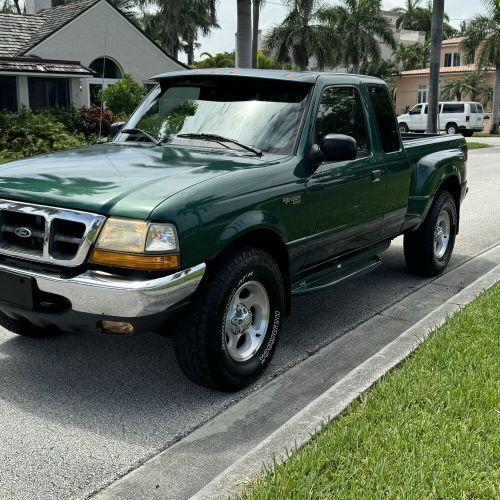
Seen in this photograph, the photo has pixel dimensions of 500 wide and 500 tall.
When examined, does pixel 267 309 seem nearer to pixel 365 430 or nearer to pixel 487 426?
pixel 365 430

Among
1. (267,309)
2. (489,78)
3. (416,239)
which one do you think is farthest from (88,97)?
(489,78)

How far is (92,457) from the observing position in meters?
3.34

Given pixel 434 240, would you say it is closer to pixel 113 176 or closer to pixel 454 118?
pixel 113 176

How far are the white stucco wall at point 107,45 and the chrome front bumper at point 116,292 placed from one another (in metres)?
25.2

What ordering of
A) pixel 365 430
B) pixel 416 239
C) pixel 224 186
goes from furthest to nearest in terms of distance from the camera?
pixel 416 239, pixel 224 186, pixel 365 430

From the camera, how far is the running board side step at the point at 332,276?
184 inches

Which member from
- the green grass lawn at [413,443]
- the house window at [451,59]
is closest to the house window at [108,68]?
the green grass lawn at [413,443]

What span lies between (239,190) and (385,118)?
240cm

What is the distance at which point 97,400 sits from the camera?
13.0ft

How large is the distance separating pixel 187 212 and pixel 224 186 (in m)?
0.37

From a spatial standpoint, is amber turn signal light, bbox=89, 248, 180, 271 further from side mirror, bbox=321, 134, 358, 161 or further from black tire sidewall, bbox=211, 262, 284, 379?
side mirror, bbox=321, 134, 358, 161

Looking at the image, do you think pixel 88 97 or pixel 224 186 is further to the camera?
pixel 88 97

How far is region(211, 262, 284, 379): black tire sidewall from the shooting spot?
3.78m

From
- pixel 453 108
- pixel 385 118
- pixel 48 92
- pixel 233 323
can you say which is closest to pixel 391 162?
pixel 385 118
